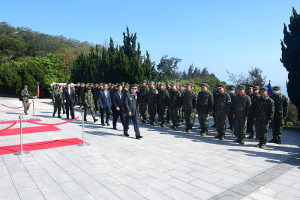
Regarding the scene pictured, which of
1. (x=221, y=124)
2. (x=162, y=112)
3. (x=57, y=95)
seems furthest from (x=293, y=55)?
(x=57, y=95)

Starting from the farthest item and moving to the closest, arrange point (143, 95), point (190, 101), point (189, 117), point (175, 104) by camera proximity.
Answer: point (143, 95)
point (175, 104)
point (189, 117)
point (190, 101)

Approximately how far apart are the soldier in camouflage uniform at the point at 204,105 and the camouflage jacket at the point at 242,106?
3.58 ft

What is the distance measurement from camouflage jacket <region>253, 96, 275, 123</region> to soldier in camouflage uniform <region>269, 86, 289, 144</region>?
0.86m

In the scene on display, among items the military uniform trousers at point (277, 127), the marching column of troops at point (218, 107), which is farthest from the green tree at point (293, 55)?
the military uniform trousers at point (277, 127)

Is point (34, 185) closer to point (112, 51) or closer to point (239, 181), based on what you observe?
point (239, 181)

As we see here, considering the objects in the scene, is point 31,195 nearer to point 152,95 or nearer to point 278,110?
point 278,110

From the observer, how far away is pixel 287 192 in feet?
13.5

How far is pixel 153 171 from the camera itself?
199 inches

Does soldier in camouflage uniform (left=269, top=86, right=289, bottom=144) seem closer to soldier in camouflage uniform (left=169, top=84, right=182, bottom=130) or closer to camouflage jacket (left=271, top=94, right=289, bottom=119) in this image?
camouflage jacket (left=271, top=94, right=289, bottom=119)

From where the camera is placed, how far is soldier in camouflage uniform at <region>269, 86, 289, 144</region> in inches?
308

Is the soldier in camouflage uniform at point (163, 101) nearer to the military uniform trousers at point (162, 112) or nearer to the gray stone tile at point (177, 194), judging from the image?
the military uniform trousers at point (162, 112)

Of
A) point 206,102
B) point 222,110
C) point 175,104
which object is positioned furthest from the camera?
point 175,104

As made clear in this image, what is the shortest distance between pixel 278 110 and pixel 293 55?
5.10 metres

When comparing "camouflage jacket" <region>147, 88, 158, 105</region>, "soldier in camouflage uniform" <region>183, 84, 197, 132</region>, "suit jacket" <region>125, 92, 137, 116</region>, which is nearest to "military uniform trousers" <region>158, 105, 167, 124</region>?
"camouflage jacket" <region>147, 88, 158, 105</region>
